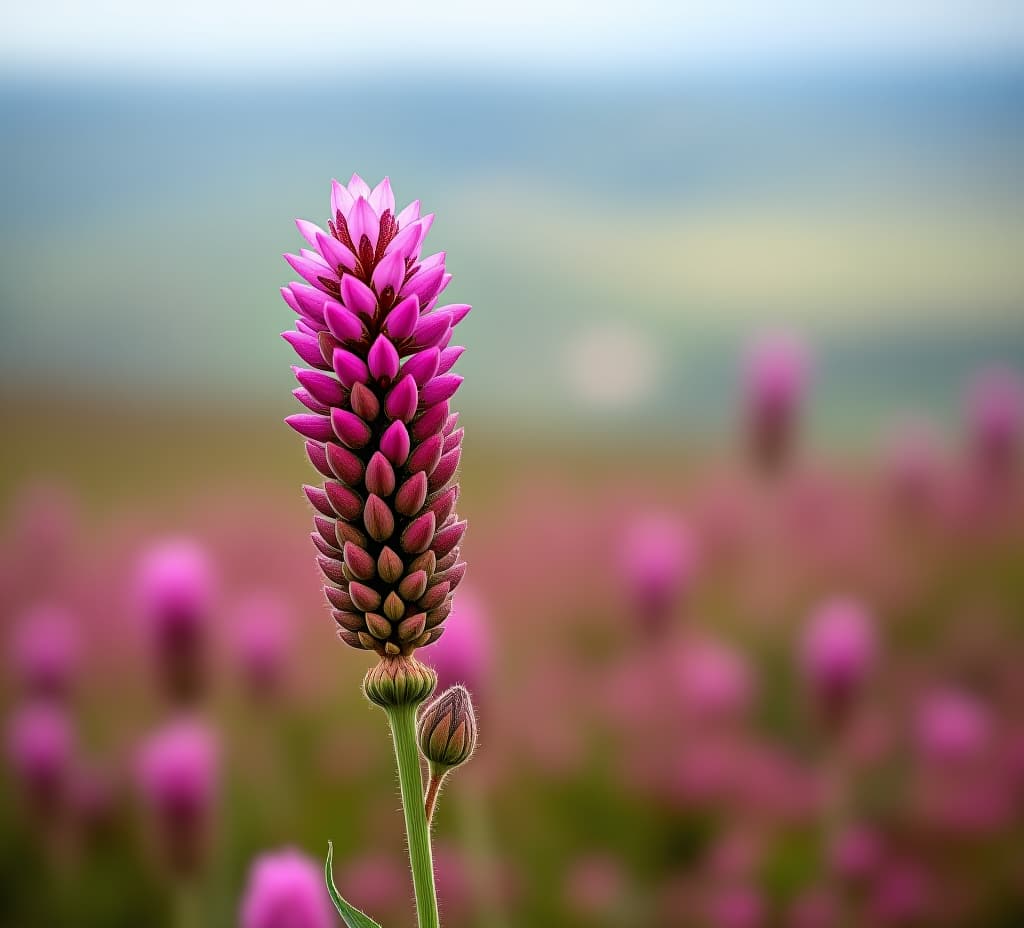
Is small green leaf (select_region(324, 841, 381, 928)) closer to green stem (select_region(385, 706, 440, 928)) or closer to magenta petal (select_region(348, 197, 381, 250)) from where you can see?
green stem (select_region(385, 706, 440, 928))

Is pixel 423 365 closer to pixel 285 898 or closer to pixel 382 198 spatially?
pixel 382 198

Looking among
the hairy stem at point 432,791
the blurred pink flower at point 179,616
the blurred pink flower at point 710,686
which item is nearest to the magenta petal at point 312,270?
the hairy stem at point 432,791

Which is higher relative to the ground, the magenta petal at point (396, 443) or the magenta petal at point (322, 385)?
the magenta petal at point (322, 385)

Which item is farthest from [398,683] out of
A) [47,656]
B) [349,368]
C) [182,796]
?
[47,656]

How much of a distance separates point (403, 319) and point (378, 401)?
0.14 ft

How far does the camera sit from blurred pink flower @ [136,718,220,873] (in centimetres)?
137

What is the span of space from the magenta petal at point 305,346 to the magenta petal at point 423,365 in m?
0.04

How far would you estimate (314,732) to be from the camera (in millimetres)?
2406

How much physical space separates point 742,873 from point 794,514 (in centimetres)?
95

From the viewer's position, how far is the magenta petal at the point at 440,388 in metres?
0.58

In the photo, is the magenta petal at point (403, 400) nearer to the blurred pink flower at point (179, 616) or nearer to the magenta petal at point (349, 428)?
the magenta petal at point (349, 428)

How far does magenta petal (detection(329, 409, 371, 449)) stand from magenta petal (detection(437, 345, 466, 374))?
0.15 feet

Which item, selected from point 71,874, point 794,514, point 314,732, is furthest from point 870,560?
point 71,874

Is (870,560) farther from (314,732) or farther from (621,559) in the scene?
(314,732)
